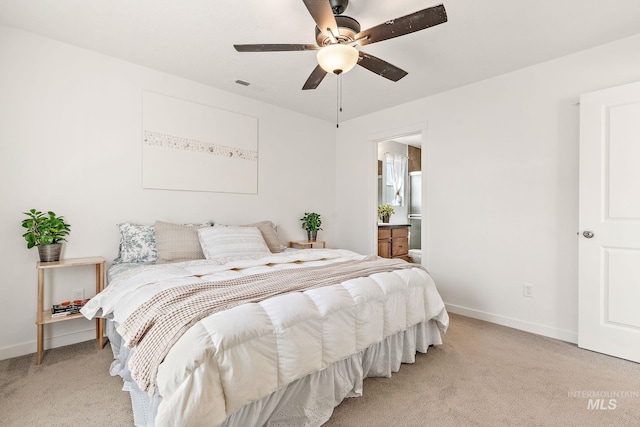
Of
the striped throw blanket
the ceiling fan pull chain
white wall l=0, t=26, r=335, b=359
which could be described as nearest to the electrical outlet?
white wall l=0, t=26, r=335, b=359

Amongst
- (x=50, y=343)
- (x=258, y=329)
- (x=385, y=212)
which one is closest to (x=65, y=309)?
(x=50, y=343)

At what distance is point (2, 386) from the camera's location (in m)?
2.01

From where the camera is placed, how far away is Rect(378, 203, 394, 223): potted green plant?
18.6 feet

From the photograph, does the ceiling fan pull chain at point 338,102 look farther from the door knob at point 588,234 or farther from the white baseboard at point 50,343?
the white baseboard at point 50,343

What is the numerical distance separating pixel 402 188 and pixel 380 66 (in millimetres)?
4449

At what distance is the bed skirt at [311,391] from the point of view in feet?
4.80

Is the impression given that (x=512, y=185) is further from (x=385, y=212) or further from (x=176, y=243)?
(x=176, y=243)

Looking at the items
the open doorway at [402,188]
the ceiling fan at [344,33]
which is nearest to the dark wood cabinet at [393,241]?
the open doorway at [402,188]

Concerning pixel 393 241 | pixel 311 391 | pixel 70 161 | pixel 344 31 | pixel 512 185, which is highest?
pixel 344 31

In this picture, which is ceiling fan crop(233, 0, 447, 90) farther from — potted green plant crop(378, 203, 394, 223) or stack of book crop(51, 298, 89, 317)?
potted green plant crop(378, 203, 394, 223)

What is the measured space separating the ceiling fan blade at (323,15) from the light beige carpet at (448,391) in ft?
A: 7.10

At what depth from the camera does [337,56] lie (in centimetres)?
192

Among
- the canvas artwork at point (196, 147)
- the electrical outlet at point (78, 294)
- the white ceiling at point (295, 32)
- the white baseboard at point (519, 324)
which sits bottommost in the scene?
the white baseboard at point (519, 324)

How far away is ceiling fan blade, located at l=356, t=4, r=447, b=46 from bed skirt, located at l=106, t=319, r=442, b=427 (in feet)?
6.31
